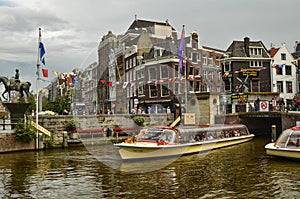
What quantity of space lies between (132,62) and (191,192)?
4414cm

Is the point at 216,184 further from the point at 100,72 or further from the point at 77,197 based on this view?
the point at 100,72

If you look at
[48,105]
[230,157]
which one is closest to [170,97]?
[48,105]

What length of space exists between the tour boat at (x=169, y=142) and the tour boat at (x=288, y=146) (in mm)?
5740

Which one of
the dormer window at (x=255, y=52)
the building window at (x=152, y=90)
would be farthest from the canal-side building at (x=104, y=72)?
the dormer window at (x=255, y=52)

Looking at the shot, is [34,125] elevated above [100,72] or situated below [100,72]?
below

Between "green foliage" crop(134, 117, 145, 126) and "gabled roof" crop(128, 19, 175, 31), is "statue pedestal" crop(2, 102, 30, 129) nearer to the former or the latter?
"green foliage" crop(134, 117, 145, 126)

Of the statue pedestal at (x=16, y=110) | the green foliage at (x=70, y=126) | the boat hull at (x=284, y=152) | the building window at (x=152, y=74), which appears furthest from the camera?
the building window at (x=152, y=74)

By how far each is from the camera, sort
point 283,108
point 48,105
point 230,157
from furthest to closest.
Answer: point 48,105 < point 283,108 < point 230,157

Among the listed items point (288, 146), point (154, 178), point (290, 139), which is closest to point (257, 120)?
point (290, 139)

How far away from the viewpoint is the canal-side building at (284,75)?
5372 cm

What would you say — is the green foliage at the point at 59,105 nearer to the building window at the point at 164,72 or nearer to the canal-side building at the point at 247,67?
the building window at the point at 164,72

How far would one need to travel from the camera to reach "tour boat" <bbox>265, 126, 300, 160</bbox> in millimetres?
19850

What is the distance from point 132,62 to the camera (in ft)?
184

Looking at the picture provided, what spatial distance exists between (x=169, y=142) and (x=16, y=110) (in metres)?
14.9
